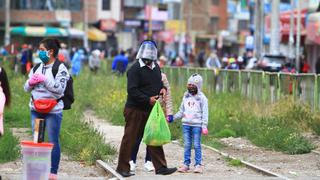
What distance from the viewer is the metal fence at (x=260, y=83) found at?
22531 millimetres

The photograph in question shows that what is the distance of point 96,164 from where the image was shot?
15648 mm

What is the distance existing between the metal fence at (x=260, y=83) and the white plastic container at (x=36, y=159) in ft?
37.6

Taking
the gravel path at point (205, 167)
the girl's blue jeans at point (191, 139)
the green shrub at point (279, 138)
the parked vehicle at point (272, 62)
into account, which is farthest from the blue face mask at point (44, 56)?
the parked vehicle at point (272, 62)

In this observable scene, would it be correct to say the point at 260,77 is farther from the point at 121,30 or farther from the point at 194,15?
the point at 194,15

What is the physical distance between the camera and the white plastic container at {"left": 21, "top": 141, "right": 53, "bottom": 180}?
452 inches

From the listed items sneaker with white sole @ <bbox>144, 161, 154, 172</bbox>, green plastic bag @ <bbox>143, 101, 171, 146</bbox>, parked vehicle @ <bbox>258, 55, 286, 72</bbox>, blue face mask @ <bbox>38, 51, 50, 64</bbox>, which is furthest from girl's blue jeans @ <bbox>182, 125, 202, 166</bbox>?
parked vehicle @ <bbox>258, 55, 286, 72</bbox>

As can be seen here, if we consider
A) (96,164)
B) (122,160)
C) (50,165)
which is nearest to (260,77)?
(96,164)

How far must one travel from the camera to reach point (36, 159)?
11578 millimetres

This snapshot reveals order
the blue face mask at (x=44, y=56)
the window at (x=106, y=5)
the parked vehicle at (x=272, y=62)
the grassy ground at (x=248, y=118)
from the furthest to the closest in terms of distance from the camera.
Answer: the window at (x=106, y=5), the parked vehicle at (x=272, y=62), the grassy ground at (x=248, y=118), the blue face mask at (x=44, y=56)

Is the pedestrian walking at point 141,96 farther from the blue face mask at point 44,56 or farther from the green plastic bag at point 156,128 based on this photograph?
the blue face mask at point 44,56

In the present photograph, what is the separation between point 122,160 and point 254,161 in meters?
4.11

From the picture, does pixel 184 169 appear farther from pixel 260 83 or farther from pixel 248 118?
pixel 260 83

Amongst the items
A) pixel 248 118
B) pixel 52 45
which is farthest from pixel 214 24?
pixel 52 45

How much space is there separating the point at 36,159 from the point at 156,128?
2292 millimetres
